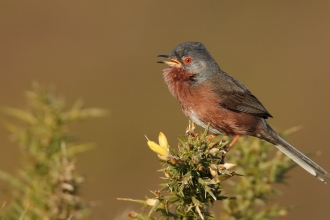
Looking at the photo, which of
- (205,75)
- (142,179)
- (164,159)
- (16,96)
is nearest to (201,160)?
(164,159)

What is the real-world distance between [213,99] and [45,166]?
213cm

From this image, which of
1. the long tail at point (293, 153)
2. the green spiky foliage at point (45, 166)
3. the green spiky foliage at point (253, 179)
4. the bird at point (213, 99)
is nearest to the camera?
the green spiky foliage at point (45, 166)

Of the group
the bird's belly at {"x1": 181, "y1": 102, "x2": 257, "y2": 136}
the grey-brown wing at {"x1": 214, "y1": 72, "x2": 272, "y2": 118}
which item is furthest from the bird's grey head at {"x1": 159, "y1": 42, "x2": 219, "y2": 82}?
the bird's belly at {"x1": 181, "y1": 102, "x2": 257, "y2": 136}

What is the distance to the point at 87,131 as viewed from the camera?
31.3 feet

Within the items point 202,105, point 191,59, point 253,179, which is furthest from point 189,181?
point 191,59

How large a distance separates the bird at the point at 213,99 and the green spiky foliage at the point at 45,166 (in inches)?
53.1

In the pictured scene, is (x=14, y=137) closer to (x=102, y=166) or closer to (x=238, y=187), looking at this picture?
(x=238, y=187)

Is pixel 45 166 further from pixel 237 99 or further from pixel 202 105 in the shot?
pixel 237 99

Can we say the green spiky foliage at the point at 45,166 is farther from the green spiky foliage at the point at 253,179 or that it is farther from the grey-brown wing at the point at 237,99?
the grey-brown wing at the point at 237,99

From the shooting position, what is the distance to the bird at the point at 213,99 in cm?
498

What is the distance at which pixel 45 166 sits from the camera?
3463 mm

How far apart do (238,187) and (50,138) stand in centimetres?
134

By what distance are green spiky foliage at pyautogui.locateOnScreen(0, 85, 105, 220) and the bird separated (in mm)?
1349

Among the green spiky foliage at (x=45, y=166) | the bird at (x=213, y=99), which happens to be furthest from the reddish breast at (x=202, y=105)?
the green spiky foliage at (x=45, y=166)
